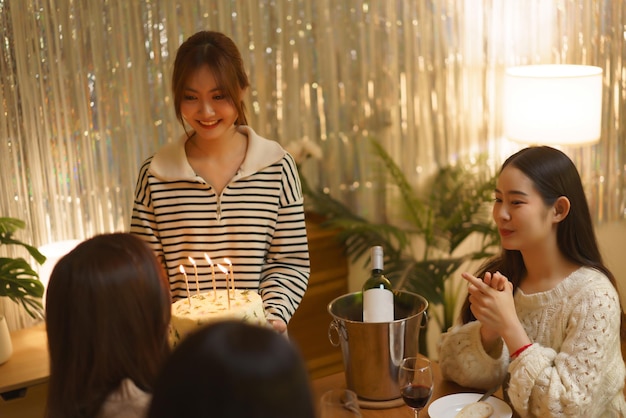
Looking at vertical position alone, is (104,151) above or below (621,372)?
above

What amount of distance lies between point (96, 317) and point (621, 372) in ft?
4.00

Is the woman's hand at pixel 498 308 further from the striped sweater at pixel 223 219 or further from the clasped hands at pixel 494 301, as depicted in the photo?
the striped sweater at pixel 223 219

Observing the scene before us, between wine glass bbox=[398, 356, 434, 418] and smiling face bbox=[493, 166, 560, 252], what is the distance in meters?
0.43

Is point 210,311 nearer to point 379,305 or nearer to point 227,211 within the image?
point 379,305

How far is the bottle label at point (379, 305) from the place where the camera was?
1812 millimetres

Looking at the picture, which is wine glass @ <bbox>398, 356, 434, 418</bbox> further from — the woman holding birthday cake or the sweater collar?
the sweater collar

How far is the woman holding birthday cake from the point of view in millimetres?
2123

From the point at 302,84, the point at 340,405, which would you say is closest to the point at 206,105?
the point at 340,405

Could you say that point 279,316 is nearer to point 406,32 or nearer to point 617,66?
point 406,32

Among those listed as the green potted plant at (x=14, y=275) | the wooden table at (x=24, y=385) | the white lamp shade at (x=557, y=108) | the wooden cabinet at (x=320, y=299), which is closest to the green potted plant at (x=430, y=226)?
the wooden cabinet at (x=320, y=299)

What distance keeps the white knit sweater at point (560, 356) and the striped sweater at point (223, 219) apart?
0.48 m

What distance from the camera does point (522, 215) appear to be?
→ 1921 mm

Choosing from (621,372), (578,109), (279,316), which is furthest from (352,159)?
(621,372)

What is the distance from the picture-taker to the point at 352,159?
12.8 feet
